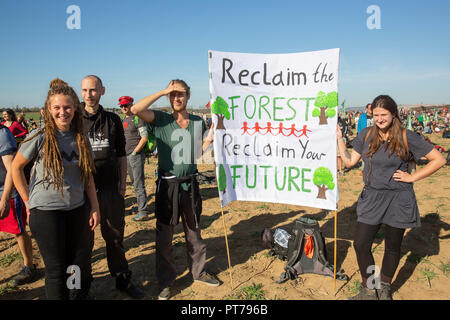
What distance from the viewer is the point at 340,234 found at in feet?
15.6

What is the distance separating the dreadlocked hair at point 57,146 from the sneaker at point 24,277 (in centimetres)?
206

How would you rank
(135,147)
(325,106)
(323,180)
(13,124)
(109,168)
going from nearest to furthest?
(109,168), (325,106), (323,180), (135,147), (13,124)

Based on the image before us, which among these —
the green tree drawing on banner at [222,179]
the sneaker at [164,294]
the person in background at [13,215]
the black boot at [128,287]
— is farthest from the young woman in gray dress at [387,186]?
the person in background at [13,215]

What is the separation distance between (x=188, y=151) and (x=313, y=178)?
146 centimetres

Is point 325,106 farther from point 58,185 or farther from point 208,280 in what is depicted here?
point 58,185

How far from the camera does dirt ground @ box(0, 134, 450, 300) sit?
325 cm

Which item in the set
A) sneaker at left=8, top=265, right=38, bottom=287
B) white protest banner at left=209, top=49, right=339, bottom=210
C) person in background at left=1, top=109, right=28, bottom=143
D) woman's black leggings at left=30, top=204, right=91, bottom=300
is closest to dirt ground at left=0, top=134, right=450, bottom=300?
sneaker at left=8, top=265, right=38, bottom=287

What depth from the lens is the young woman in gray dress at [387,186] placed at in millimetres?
2727

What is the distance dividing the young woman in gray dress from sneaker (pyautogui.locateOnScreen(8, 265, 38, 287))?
12.7 ft

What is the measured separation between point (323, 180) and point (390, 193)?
68 cm

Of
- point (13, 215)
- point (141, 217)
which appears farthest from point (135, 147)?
point (13, 215)

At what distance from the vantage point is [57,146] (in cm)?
229

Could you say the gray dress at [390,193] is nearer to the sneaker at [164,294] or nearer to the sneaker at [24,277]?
the sneaker at [164,294]
